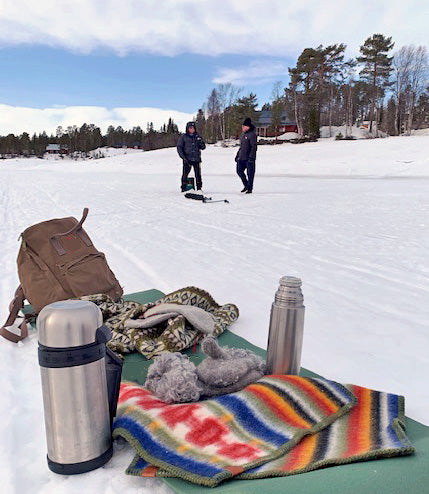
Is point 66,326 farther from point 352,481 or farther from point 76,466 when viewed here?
point 352,481

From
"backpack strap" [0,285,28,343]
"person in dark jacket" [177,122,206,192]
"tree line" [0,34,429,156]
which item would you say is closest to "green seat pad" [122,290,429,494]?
"backpack strap" [0,285,28,343]

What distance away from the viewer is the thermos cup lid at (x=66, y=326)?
1.50 metres

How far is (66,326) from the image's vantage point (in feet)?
4.90

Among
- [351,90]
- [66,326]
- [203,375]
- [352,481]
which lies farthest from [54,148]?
[352,481]

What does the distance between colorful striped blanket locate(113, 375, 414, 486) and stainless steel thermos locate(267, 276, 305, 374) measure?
17 centimetres

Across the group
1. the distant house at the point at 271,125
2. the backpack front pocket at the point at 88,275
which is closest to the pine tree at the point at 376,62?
the distant house at the point at 271,125

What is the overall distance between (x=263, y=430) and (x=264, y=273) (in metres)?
2.73

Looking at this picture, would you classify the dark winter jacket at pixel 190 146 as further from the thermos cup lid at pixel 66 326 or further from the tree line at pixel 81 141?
the tree line at pixel 81 141

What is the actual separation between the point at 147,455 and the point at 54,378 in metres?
0.44

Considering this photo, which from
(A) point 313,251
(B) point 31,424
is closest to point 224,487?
(B) point 31,424

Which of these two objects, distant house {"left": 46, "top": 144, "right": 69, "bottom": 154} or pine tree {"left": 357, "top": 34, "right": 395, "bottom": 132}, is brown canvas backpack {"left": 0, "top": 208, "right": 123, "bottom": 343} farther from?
distant house {"left": 46, "top": 144, "right": 69, "bottom": 154}

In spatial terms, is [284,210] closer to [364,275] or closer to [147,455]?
[364,275]

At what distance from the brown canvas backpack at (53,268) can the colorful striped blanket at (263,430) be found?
1331mm

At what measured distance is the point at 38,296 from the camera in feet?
10.0
